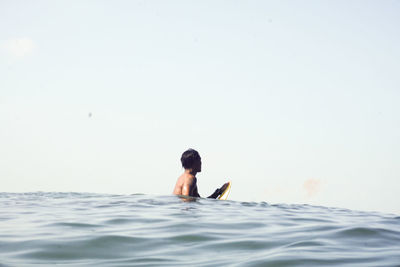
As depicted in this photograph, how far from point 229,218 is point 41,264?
335 centimetres

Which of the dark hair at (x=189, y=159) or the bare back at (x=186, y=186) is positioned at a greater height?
the dark hair at (x=189, y=159)

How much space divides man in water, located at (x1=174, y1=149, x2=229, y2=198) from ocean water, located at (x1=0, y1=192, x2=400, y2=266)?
3.11 meters

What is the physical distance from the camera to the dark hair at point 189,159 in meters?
10.1

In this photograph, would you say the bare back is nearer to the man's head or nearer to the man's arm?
the man's arm

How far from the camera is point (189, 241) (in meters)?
4.40

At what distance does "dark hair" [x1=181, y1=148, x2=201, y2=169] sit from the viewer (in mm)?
10125

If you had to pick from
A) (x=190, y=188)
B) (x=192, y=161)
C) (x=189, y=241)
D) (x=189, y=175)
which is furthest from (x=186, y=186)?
(x=189, y=241)

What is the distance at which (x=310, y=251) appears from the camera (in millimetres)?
3920

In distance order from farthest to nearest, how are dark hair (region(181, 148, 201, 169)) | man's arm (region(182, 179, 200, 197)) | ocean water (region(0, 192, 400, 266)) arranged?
dark hair (region(181, 148, 201, 169))
man's arm (region(182, 179, 200, 197))
ocean water (region(0, 192, 400, 266))

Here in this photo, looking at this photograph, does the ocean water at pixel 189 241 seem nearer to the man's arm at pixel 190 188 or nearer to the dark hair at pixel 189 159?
the man's arm at pixel 190 188

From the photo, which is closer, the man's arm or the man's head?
the man's arm

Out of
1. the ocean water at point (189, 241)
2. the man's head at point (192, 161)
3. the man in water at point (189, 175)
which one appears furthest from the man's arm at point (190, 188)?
the ocean water at point (189, 241)

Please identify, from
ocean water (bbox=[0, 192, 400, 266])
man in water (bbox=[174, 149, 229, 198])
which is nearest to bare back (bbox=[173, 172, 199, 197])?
man in water (bbox=[174, 149, 229, 198])

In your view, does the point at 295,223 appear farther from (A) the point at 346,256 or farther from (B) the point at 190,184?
(B) the point at 190,184
